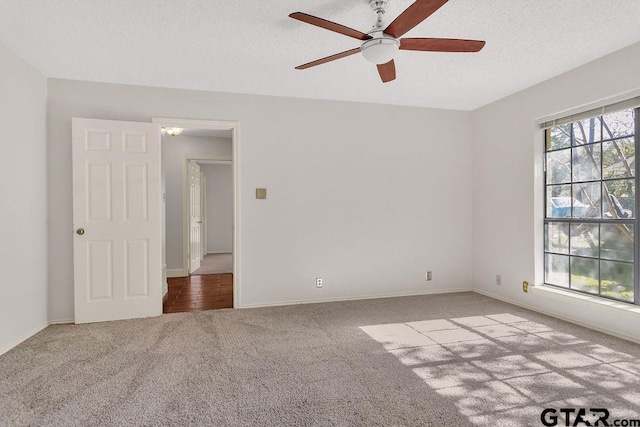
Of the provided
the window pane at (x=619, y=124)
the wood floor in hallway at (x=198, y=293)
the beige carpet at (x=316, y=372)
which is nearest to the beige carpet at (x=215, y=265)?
the wood floor in hallway at (x=198, y=293)

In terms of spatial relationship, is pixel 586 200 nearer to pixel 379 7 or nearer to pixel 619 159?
pixel 619 159

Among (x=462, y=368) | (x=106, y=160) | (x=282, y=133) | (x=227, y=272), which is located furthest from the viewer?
(x=227, y=272)

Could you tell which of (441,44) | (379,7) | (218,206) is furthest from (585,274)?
(218,206)

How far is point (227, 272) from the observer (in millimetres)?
6555

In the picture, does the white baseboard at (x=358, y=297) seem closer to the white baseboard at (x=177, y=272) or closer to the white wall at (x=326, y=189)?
the white wall at (x=326, y=189)

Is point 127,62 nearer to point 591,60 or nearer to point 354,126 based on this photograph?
point 354,126

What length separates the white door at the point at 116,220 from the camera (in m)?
3.57

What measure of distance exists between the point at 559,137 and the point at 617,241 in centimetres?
122

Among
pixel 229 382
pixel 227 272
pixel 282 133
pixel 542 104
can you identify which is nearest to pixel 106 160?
pixel 282 133

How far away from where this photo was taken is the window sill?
3061mm

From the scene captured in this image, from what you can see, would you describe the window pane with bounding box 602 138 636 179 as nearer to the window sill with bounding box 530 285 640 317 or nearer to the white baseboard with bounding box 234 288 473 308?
the window sill with bounding box 530 285 640 317

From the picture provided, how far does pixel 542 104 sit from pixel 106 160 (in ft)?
14.9

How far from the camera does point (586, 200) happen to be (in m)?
3.56

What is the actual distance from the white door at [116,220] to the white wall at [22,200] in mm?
293
